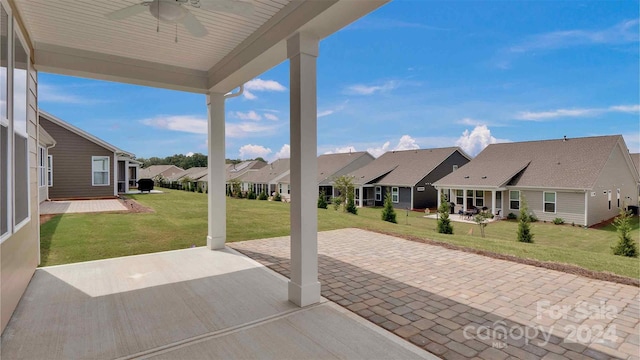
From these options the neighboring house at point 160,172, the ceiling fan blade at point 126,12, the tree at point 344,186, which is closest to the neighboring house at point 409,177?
the tree at point 344,186

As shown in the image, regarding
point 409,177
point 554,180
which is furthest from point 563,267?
point 409,177

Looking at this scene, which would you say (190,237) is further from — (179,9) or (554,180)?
(554,180)

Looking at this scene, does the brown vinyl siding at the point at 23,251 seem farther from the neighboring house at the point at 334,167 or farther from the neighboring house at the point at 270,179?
the neighboring house at the point at 270,179

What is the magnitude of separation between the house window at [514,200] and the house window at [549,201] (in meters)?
1.24

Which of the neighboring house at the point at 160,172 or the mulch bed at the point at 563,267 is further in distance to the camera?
the neighboring house at the point at 160,172

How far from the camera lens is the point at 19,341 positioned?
279cm

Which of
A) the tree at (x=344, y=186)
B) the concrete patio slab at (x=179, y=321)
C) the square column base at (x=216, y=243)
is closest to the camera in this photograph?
the concrete patio slab at (x=179, y=321)

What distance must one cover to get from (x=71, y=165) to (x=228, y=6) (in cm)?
1670

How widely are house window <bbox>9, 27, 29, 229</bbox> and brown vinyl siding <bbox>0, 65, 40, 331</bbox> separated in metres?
0.24

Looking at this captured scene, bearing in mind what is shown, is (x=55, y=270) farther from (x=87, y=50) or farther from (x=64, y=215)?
(x=64, y=215)

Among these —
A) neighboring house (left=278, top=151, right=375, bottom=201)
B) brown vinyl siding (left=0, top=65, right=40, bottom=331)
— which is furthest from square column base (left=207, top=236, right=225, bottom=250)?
neighboring house (left=278, top=151, right=375, bottom=201)

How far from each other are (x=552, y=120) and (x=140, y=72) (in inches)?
1085

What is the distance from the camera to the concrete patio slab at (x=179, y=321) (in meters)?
2.66

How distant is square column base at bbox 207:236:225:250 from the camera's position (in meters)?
6.16
